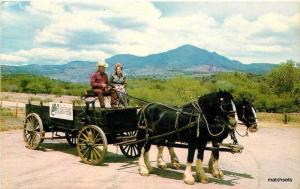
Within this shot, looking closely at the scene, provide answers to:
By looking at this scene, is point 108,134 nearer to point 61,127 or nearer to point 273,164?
point 61,127

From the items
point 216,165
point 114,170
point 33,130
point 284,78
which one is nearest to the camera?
point 216,165

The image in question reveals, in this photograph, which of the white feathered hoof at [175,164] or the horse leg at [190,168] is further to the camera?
the white feathered hoof at [175,164]

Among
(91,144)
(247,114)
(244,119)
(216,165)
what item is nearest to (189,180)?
(216,165)

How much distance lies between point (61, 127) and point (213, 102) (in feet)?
18.1

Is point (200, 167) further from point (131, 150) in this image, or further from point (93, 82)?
point (93, 82)

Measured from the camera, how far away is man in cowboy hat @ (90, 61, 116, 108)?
12.1 m

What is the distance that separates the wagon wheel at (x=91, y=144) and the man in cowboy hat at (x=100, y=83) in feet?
3.67

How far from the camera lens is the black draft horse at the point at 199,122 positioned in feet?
32.2

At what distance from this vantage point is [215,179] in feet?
34.4

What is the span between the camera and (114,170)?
11.1 metres

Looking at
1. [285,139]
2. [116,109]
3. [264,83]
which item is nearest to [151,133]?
[116,109]

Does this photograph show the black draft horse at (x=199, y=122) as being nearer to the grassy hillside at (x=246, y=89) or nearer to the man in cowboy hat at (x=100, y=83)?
the man in cowboy hat at (x=100, y=83)

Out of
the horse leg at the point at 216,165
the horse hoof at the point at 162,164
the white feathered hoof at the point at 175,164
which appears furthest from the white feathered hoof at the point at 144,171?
the horse leg at the point at 216,165

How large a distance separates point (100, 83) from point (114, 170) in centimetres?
271
